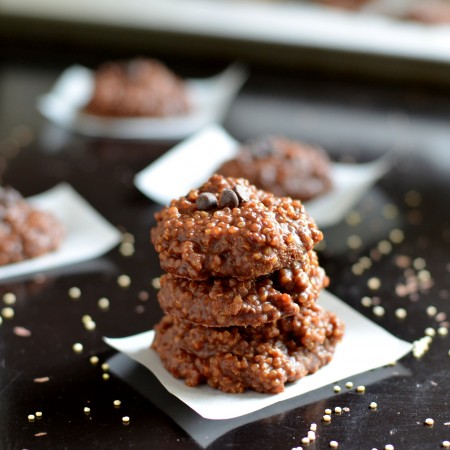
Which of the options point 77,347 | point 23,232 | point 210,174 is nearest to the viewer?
point 77,347

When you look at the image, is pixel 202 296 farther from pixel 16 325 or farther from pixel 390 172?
pixel 390 172

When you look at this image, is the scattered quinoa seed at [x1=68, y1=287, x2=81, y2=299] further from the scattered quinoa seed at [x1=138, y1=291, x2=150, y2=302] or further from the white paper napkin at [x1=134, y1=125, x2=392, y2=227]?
the white paper napkin at [x1=134, y1=125, x2=392, y2=227]

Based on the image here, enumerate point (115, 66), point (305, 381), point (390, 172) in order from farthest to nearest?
point (115, 66), point (390, 172), point (305, 381)

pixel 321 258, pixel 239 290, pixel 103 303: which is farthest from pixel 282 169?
pixel 239 290

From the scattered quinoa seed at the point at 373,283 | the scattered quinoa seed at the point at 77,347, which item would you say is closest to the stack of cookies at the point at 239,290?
the scattered quinoa seed at the point at 77,347

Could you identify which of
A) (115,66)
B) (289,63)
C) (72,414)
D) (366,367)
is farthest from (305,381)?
(289,63)

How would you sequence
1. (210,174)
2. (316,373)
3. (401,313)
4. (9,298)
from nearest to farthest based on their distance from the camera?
(316,373) < (401,313) < (9,298) < (210,174)

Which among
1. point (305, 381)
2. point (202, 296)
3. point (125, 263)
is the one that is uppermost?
point (202, 296)

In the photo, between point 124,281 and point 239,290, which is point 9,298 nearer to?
point 124,281
